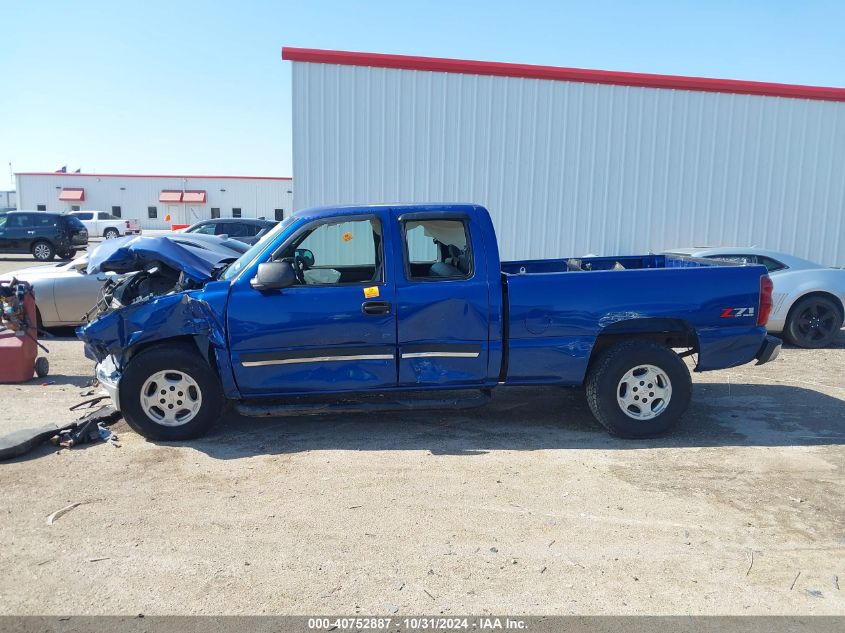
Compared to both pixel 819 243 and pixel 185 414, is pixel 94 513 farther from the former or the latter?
pixel 819 243

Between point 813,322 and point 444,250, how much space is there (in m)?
6.20

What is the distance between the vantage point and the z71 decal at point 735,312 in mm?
5598

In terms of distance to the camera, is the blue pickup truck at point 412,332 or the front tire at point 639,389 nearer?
the blue pickup truck at point 412,332

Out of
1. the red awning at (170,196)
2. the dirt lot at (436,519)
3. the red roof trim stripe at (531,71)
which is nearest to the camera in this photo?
the dirt lot at (436,519)

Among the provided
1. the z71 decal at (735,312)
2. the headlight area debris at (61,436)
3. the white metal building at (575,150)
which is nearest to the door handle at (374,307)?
the headlight area debris at (61,436)

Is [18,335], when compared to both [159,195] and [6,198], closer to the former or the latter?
[159,195]

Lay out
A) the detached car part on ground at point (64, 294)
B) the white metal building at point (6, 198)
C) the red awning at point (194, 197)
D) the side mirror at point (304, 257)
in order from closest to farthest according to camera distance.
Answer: the side mirror at point (304, 257) → the detached car part on ground at point (64, 294) → the red awning at point (194, 197) → the white metal building at point (6, 198)

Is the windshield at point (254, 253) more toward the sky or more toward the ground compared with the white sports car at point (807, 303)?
more toward the sky

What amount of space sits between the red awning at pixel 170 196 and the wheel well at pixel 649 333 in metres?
48.4

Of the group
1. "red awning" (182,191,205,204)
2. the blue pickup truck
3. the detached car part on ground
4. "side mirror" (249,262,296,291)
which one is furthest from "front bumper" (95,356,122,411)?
"red awning" (182,191,205,204)

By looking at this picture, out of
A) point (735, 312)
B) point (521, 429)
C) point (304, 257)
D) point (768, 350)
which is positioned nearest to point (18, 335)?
point (304, 257)

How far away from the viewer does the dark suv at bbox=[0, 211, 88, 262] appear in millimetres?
24625

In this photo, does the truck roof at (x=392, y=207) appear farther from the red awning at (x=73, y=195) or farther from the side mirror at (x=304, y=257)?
the red awning at (x=73, y=195)

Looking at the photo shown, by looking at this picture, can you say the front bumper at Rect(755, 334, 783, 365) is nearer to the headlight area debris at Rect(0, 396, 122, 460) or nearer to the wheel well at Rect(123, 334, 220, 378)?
the wheel well at Rect(123, 334, 220, 378)
